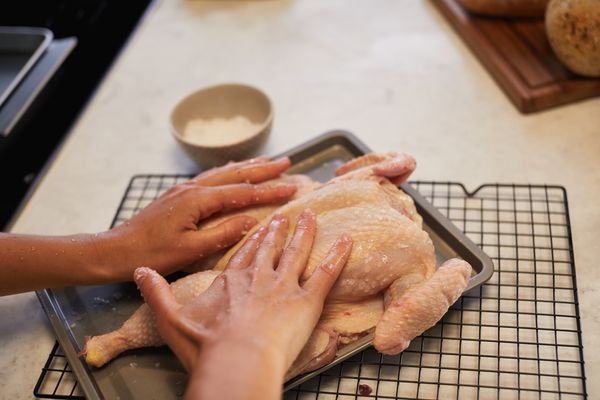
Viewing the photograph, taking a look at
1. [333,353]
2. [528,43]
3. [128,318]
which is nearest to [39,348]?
[128,318]

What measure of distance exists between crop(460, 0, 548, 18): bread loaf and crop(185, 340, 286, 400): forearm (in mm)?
1605

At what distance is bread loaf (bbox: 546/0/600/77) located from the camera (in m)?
1.74

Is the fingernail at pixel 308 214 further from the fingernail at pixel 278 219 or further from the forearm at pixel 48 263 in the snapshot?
the forearm at pixel 48 263

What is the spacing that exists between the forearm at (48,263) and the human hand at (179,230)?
0.08 ft

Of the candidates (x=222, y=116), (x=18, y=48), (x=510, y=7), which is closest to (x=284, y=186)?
(x=222, y=116)

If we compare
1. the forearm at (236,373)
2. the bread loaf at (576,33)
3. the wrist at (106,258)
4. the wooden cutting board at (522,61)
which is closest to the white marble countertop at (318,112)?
the wooden cutting board at (522,61)

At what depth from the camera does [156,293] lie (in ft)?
3.96

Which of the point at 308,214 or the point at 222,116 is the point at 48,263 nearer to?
the point at 308,214

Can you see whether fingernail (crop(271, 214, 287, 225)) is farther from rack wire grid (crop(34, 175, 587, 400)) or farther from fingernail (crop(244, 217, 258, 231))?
rack wire grid (crop(34, 175, 587, 400))

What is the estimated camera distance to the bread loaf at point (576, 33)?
5.71ft

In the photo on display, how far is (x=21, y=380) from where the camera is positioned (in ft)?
4.62

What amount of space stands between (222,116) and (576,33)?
1.12 meters

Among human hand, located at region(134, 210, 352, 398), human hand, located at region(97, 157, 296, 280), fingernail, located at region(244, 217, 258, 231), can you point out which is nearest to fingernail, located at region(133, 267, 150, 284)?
human hand, located at region(134, 210, 352, 398)

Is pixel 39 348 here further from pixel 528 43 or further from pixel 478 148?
pixel 528 43
